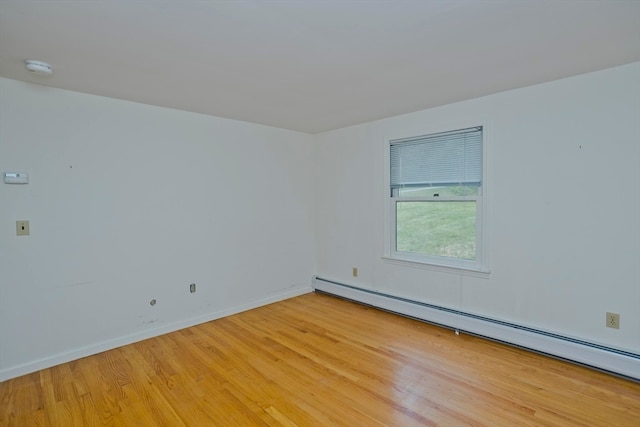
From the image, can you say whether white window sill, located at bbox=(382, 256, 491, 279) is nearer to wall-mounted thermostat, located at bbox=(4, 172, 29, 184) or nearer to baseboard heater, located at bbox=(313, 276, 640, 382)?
baseboard heater, located at bbox=(313, 276, 640, 382)

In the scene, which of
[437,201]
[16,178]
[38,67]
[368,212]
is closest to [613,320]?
[437,201]

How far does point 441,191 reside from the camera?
3.43 metres

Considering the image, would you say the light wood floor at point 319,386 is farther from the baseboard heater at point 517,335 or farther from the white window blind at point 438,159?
the white window blind at point 438,159

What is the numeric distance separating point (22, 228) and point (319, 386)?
2.68 m

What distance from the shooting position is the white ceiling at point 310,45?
1603 millimetres

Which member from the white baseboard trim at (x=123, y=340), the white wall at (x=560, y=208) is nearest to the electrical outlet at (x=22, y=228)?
the white baseboard trim at (x=123, y=340)

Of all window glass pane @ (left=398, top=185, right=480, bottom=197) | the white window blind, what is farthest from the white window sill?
the white window blind

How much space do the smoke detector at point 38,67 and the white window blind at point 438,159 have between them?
3.23 meters

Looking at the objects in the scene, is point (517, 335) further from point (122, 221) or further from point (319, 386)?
point (122, 221)

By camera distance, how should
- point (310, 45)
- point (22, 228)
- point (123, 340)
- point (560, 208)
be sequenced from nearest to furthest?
point (310, 45) < point (22, 228) < point (560, 208) < point (123, 340)

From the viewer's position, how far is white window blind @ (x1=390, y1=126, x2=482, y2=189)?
3.18 meters

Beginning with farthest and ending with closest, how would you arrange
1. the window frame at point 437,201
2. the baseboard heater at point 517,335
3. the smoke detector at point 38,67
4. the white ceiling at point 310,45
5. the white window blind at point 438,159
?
the white window blind at point 438,159 → the window frame at point 437,201 → the baseboard heater at point 517,335 → the smoke detector at point 38,67 → the white ceiling at point 310,45

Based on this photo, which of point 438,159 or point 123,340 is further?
point 438,159

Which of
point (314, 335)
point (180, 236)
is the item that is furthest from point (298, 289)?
point (180, 236)
